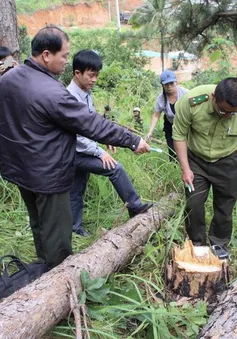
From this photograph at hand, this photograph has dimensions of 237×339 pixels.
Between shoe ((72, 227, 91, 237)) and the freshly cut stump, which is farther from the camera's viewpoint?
shoe ((72, 227, 91, 237))

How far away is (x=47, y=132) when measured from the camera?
249 cm

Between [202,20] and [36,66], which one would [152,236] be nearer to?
[36,66]

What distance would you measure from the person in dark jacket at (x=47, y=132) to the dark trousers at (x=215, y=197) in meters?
0.80

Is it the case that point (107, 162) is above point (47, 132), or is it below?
below

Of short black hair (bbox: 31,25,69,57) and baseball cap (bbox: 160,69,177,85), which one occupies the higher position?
short black hair (bbox: 31,25,69,57)

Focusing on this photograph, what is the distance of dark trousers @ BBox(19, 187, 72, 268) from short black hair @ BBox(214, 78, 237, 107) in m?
1.16

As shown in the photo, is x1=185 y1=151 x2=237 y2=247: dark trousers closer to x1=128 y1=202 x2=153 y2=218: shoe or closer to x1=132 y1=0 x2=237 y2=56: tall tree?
x1=128 y1=202 x2=153 y2=218: shoe

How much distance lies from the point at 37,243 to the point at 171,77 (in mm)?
2340

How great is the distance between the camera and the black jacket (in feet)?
7.89

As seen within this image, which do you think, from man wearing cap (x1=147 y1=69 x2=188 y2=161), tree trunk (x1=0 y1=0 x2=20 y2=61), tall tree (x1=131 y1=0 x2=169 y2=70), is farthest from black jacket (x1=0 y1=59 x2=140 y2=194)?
tall tree (x1=131 y1=0 x2=169 y2=70)

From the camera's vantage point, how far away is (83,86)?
321cm

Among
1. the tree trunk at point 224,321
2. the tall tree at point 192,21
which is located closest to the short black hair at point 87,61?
the tree trunk at point 224,321

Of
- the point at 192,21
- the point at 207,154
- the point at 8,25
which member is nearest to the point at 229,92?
the point at 207,154

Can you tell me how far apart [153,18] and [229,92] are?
5239 mm
